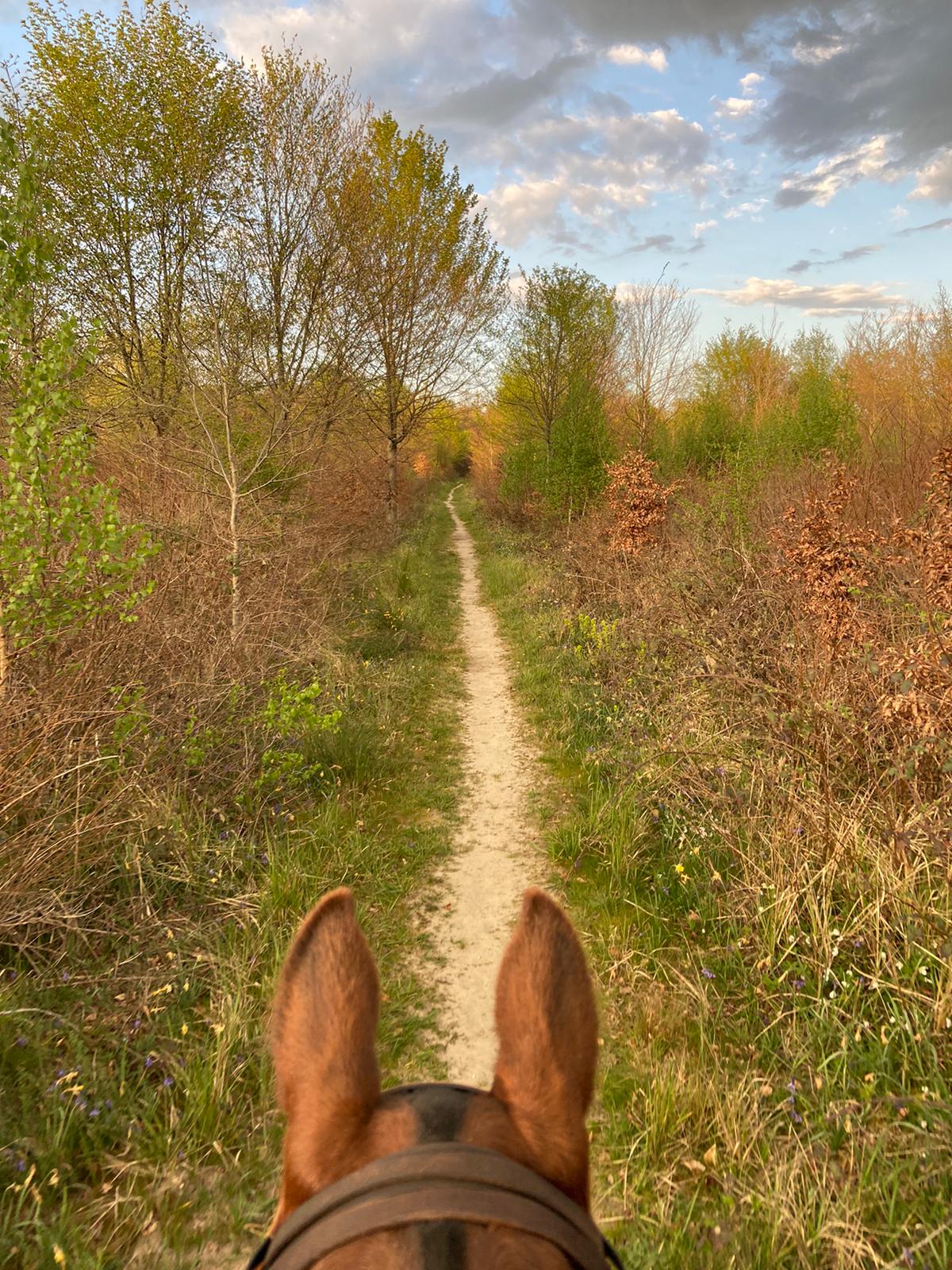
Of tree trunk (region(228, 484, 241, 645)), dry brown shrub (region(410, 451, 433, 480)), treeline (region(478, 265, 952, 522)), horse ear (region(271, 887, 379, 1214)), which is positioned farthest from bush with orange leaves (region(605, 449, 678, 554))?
dry brown shrub (region(410, 451, 433, 480))

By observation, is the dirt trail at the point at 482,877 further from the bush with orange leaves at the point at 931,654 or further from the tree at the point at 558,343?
the tree at the point at 558,343

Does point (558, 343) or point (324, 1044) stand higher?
point (558, 343)

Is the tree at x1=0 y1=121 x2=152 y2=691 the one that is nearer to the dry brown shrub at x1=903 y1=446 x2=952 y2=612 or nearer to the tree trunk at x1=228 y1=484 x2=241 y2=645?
the tree trunk at x1=228 y1=484 x2=241 y2=645

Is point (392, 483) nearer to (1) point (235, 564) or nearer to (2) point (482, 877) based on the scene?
(1) point (235, 564)

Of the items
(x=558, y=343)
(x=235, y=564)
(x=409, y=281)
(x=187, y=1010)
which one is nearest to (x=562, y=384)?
(x=558, y=343)

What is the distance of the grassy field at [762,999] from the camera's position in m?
2.24

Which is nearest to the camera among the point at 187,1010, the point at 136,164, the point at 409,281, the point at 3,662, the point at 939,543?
the point at 187,1010

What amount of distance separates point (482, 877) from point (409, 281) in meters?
13.8

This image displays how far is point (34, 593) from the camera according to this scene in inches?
147

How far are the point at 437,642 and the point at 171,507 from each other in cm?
443

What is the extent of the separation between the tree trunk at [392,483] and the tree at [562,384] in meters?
3.92

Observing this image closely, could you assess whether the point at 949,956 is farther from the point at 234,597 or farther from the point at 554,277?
the point at 554,277

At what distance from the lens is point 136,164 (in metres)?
9.72

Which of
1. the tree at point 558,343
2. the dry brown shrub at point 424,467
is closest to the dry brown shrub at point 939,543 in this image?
the tree at point 558,343
